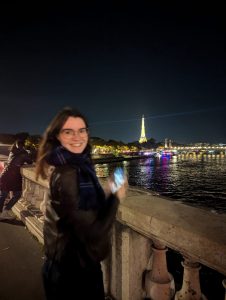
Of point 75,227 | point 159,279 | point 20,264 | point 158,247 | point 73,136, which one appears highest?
point 73,136

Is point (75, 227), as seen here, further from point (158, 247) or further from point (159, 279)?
point (159, 279)

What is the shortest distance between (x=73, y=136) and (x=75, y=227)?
0.71 metres

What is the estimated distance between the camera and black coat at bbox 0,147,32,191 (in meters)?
6.37

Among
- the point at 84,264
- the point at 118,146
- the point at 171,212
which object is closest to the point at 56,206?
the point at 84,264

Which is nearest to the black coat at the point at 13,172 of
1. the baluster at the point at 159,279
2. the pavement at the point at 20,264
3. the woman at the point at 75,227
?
the pavement at the point at 20,264

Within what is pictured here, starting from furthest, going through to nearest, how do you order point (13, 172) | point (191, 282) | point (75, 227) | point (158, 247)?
point (13, 172) → point (158, 247) → point (191, 282) → point (75, 227)

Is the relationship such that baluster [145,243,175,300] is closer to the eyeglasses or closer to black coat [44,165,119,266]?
black coat [44,165,119,266]

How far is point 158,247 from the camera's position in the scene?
2.67 m

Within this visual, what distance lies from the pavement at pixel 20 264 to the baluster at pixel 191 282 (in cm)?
179

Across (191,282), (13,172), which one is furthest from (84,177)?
(13,172)

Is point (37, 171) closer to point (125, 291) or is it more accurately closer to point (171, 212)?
point (171, 212)

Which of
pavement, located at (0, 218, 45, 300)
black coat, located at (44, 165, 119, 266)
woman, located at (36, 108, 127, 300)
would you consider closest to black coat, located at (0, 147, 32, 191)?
pavement, located at (0, 218, 45, 300)

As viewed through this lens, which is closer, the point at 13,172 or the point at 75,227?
the point at 75,227

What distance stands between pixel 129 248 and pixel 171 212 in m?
0.61
